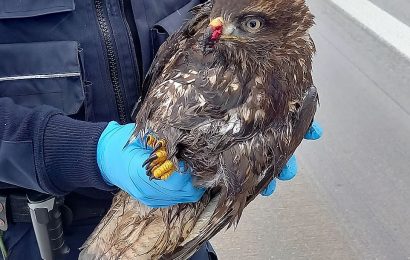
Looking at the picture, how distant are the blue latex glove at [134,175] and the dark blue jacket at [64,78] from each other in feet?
0.17

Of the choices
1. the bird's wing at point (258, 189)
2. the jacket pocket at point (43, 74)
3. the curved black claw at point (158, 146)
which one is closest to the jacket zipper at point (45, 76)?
the jacket pocket at point (43, 74)

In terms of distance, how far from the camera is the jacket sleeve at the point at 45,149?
7.05 feet

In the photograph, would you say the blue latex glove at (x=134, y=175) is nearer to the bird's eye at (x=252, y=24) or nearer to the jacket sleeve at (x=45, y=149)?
the jacket sleeve at (x=45, y=149)

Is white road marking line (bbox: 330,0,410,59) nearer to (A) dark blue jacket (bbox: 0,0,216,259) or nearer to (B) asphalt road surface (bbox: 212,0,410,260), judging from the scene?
(B) asphalt road surface (bbox: 212,0,410,260)

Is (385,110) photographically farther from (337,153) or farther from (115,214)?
(115,214)

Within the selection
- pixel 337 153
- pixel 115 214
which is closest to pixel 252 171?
pixel 115 214

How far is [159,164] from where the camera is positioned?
2154 mm

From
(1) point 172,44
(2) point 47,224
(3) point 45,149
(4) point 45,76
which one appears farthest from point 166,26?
(2) point 47,224

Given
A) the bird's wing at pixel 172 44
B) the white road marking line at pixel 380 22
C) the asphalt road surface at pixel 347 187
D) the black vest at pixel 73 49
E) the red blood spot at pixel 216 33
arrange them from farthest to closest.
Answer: the white road marking line at pixel 380 22 < the asphalt road surface at pixel 347 187 < the bird's wing at pixel 172 44 < the black vest at pixel 73 49 < the red blood spot at pixel 216 33

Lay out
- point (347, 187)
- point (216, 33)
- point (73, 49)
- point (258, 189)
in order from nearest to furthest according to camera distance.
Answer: point (216, 33)
point (73, 49)
point (258, 189)
point (347, 187)

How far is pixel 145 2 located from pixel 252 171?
2.31 ft

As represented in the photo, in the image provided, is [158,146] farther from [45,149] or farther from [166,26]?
[166,26]

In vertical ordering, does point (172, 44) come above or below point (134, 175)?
above

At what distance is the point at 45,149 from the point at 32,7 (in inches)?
18.3
